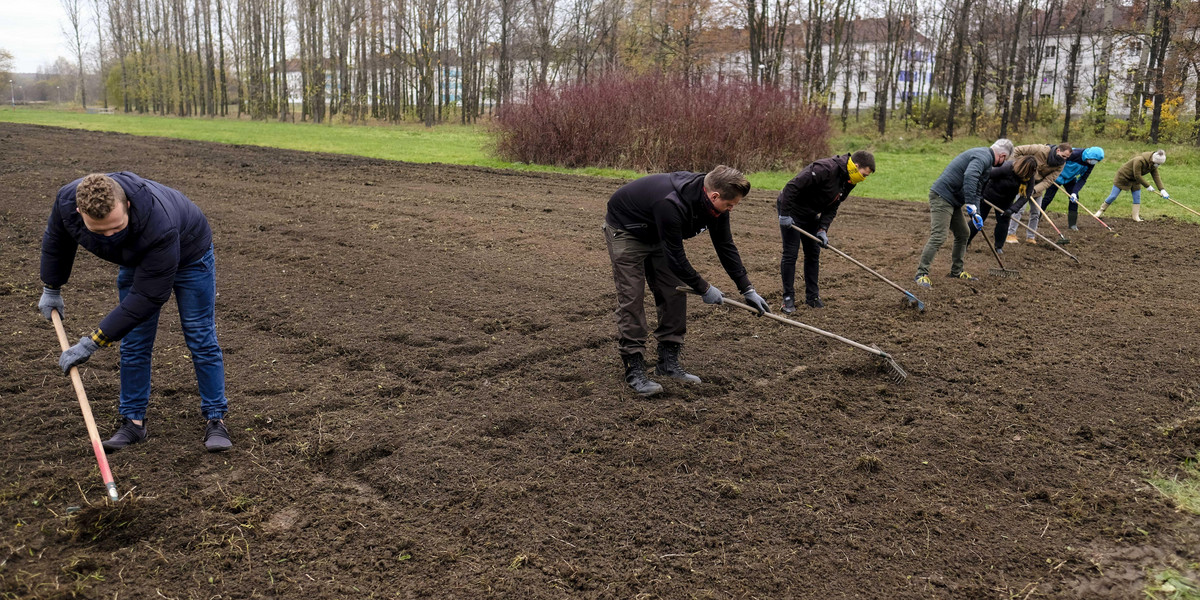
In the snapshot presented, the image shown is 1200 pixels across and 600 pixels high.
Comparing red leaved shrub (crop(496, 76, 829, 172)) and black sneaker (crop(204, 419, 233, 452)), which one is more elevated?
red leaved shrub (crop(496, 76, 829, 172))

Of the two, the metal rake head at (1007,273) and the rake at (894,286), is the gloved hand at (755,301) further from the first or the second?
the metal rake head at (1007,273)

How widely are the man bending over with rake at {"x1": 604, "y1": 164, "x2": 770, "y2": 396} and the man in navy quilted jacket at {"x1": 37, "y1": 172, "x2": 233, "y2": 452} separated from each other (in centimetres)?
254

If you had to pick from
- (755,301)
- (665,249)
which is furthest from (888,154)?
(665,249)

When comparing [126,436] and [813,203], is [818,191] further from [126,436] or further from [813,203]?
[126,436]

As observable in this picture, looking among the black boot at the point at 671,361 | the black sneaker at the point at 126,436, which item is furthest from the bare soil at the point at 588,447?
the black boot at the point at 671,361

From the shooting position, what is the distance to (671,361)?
5734 mm

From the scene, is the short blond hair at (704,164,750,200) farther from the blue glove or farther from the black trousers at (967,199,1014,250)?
the black trousers at (967,199,1014,250)

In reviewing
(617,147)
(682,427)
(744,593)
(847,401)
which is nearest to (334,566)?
(744,593)

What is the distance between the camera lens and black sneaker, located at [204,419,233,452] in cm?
434

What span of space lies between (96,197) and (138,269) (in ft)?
1.66

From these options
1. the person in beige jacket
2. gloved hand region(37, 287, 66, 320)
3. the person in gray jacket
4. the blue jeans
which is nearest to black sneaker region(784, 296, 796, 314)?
the person in gray jacket

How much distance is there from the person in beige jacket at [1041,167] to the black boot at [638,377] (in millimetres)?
6448

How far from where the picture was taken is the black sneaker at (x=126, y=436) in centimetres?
428

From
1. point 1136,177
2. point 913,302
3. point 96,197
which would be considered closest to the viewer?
point 96,197
